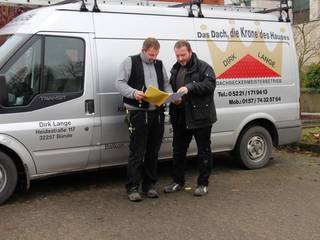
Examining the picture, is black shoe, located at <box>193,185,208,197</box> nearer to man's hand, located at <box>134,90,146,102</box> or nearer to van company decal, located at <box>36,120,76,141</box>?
man's hand, located at <box>134,90,146,102</box>

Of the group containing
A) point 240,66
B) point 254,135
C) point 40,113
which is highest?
point 240,66

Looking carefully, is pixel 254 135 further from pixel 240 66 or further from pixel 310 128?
pixel 310 128

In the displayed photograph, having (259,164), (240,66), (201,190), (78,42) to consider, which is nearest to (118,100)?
(78,42)

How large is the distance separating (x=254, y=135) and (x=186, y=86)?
2.32m

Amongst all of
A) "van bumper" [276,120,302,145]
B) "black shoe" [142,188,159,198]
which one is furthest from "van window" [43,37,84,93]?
"van bumper" [276,120,302,145]

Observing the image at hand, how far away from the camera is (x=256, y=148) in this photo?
8.13m

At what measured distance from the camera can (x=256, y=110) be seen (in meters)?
7.88

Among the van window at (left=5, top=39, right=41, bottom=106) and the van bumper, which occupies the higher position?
the van window at (left=5, top=39, right=41, bottom=106)

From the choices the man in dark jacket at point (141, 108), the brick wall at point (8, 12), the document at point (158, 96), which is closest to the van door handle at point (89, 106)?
the man in dark jacket at point (141, 108)

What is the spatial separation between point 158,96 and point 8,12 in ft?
8.63

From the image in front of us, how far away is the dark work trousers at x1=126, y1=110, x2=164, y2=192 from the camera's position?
6066 millimetres

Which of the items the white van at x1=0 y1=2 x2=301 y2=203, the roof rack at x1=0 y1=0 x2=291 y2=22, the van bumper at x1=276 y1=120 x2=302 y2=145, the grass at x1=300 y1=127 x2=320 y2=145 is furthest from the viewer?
the grass at x1=300 y1=127 x2=320 y2=145

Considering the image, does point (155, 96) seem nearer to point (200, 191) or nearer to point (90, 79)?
point (90, 79)

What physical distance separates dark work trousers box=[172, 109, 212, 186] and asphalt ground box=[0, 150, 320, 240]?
0.85 feet
